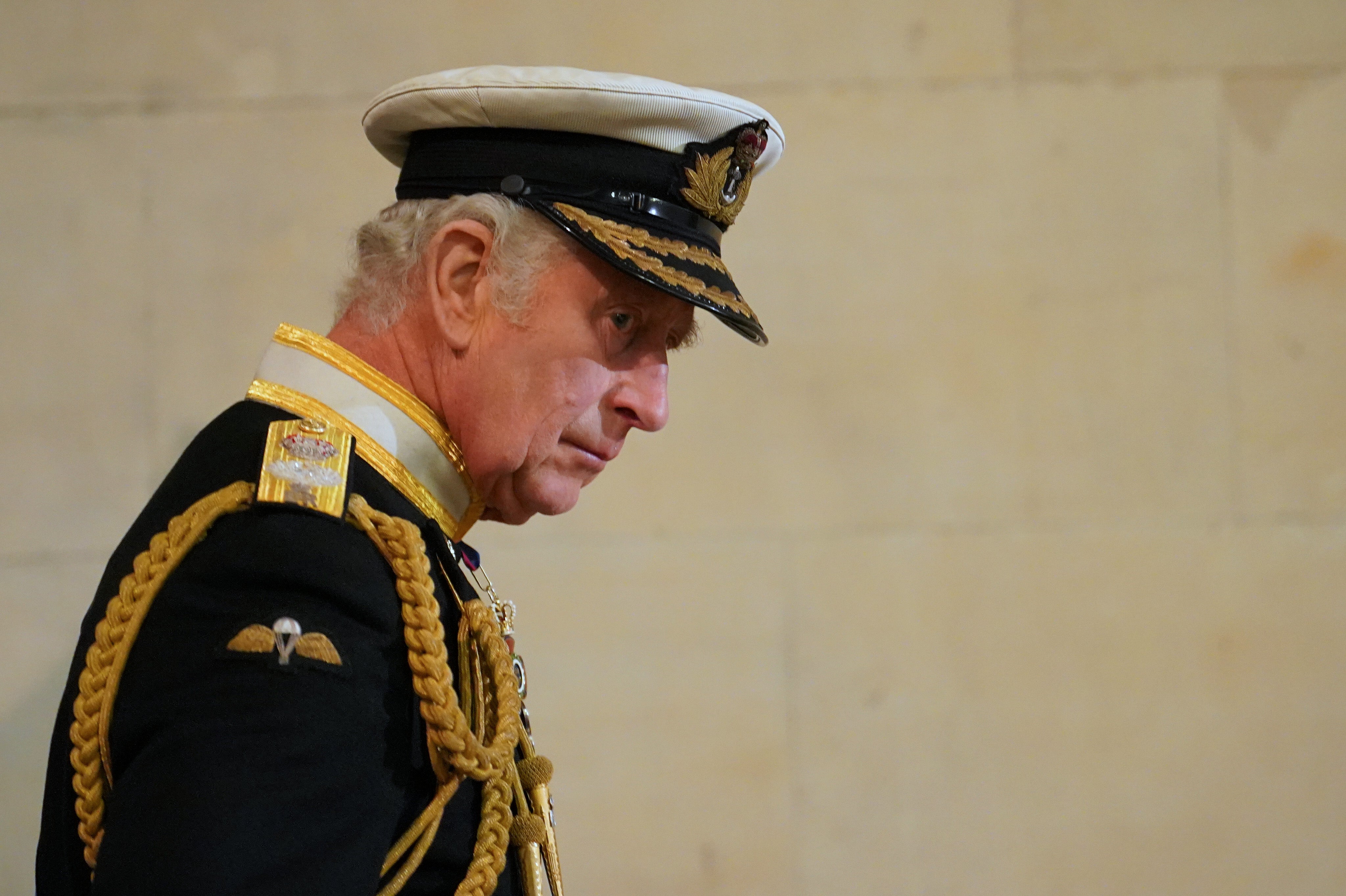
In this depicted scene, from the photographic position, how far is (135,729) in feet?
2.53

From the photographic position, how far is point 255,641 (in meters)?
0.76

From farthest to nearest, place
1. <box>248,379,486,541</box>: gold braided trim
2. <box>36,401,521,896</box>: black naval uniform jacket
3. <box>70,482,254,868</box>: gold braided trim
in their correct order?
<box>248,379,486,541</box>: gold braided trim, <box>70,482,254,868</box>: gold braided trim, <box>36,401,521,896</box>: black naval uniform jacket

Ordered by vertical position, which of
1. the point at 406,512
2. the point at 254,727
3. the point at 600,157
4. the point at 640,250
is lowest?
the point at 254,727

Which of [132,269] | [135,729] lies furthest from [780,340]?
[135,729]

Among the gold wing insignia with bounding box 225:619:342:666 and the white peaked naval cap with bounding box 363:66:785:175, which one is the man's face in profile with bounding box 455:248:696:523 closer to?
the white peaked naval cap with bounding box 363:66:785:175

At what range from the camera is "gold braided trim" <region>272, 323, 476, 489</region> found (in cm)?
100

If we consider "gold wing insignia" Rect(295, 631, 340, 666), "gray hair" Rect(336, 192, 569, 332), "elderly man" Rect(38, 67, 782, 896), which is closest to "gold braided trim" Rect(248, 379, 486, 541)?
"elderly man" Rect(38, 67, 782, 896)

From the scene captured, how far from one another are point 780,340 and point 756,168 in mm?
918

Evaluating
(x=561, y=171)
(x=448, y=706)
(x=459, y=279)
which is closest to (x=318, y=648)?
(x=448, y=706)

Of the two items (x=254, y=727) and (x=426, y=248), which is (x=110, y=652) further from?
(x=426, y=248)

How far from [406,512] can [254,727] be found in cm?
28

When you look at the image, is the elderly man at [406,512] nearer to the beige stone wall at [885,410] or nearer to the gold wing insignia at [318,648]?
the gold wing insignia at [318,648]

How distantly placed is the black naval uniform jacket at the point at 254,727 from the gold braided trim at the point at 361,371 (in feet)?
0.22

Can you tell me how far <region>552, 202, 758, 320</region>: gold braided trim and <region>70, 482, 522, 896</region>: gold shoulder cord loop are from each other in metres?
0.30
